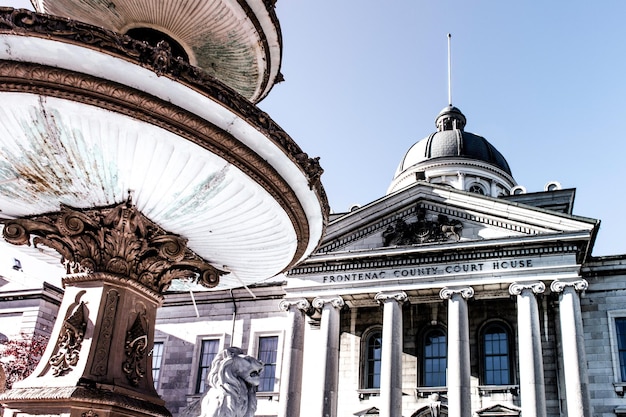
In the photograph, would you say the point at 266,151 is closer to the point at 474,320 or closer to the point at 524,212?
the point at 524,212

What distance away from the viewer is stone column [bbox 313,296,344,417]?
21.5m

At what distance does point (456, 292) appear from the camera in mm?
21453

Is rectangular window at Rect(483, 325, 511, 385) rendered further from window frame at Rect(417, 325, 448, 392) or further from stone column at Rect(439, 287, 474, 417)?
stone column at Rect(439, 287, 474, 417)

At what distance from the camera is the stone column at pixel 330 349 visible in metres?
21.5

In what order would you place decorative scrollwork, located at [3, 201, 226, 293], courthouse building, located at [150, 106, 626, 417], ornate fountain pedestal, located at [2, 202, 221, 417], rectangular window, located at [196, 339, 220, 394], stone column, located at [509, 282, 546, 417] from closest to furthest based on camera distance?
ornate fountain pedestal, located at [2, 202, 221, 417] → decorative scrollwork, located at [3, 201, 226, 293] → stone column, located at [509, 282, 546, 417] → courthouse building, located at [150, 106, 626, 417] → rectangular window, located at [196, 339, 220, 394]

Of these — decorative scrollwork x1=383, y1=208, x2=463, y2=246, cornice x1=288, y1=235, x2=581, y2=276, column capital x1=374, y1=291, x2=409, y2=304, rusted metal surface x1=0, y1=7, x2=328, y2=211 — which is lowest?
rusted metal surface x1=0, y1=7, x2=328, y2=211

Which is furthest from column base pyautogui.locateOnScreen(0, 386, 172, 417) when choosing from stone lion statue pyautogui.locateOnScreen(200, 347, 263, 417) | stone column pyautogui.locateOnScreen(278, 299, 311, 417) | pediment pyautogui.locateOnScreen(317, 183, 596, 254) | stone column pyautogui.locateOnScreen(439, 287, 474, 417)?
pediment pyautogui.locateOnScreen(317, 183, 596, 254)

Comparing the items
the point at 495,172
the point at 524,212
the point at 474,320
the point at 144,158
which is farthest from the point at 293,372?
the point at 495,172

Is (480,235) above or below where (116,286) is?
above

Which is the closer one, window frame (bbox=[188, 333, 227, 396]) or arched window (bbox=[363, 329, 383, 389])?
arched window (bbox=[363, 329, 383, 389])

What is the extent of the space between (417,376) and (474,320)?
2893 mm

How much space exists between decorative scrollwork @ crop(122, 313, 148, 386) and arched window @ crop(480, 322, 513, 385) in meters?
18.0

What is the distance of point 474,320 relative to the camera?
2352cm

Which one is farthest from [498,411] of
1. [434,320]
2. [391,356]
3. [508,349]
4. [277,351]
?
[277,351]
